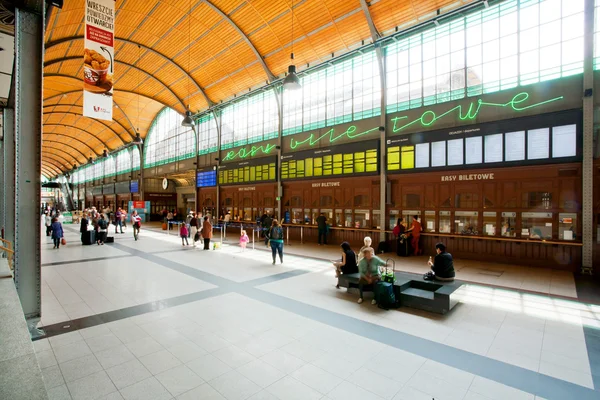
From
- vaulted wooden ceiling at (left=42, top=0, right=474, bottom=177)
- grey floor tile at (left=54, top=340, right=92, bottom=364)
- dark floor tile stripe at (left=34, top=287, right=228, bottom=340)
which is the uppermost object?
vaulted wooden ceiling at (left=42, top=0, right=474, bottom=177)

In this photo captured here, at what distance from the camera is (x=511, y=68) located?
11.3 meters

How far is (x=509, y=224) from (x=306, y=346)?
10.1m

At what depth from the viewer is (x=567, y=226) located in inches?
391

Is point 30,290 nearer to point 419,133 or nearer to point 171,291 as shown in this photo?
point 171,291

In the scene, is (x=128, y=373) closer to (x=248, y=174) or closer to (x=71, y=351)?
(x=71, y=351)

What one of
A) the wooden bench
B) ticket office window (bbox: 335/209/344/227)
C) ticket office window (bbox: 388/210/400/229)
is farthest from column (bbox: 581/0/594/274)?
ticket office window (bbox: 335/209/344/227)

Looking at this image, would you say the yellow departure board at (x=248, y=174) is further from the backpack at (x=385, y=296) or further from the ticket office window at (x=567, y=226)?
the ticket office window at (x=567, y=226)

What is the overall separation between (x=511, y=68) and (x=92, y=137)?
51.7 metres

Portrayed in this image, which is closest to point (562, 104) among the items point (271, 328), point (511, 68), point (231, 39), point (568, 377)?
point (511, 68)

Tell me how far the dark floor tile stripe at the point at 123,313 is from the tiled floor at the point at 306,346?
0.35 feet

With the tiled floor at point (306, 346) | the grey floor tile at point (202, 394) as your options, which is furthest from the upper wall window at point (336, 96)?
the grey floor tile at point (202, 394)

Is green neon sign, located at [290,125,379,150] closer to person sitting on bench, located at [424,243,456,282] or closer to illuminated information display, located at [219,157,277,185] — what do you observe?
illuminated information display, located at [219,157,277,185]

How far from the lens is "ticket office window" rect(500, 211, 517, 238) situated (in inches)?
433

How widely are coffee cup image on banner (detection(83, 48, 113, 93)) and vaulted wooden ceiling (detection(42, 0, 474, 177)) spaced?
31.0 feet
